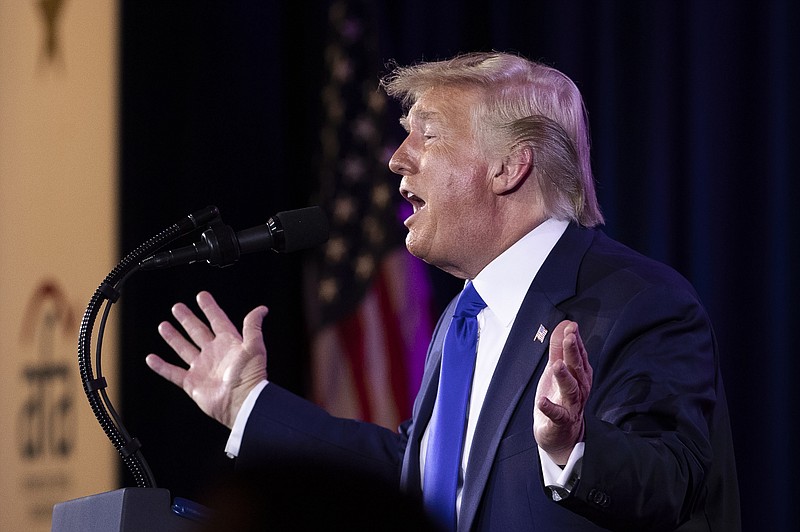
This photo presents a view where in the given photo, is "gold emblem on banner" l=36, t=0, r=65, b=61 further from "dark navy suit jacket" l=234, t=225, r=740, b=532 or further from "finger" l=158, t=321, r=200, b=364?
"dark navy suit jacket" l=234, t=225, r=740, b=532

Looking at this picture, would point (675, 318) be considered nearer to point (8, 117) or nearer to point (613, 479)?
point (613, 479)

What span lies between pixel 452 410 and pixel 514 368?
20 centimetres

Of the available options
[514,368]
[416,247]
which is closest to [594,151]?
[416,247]

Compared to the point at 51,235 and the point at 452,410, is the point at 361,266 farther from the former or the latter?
the point at 452,410

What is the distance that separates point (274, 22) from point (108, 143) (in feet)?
2.55

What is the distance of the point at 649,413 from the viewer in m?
1.58

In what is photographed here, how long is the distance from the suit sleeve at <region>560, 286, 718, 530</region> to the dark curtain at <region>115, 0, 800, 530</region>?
0.95m

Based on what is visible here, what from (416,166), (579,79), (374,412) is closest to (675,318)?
(416,166)

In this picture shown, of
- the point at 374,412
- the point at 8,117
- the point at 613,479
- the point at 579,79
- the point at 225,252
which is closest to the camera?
the point at 613,479

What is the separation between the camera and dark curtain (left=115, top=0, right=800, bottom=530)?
8.79 feet

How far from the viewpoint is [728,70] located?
2811mm

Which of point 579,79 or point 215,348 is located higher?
point 579,79

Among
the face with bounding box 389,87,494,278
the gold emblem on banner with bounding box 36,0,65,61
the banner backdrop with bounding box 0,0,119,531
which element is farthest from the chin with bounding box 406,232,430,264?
the gold emblem on banner with bounding box 36,0,65,61

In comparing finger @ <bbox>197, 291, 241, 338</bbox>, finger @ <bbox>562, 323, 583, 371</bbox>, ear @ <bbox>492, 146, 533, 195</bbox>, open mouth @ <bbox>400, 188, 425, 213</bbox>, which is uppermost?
ear @ <bbox>492, 146, 533, 195</bbox>
